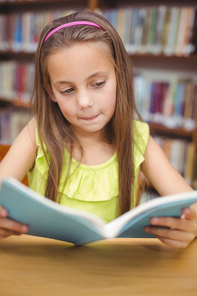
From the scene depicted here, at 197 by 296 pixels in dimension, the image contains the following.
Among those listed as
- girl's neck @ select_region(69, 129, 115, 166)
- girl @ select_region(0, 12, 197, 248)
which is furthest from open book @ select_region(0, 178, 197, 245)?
girl's neck @ select_region(69, 129, 115, 166)

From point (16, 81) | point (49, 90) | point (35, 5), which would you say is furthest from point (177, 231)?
point (35, 5)

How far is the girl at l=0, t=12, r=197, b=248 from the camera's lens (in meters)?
0.77

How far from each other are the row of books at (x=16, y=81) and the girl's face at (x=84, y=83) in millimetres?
1832

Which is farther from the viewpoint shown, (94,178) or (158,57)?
(158,57)

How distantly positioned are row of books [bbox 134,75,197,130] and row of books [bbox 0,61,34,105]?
1025mm

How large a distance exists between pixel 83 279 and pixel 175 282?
150 millimetres

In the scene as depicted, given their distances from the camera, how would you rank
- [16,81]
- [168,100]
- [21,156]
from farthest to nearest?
[16,81] < [168,100] < [21,156]

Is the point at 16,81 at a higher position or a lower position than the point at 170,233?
higher

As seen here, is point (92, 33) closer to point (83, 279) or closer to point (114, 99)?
point (114, 99)

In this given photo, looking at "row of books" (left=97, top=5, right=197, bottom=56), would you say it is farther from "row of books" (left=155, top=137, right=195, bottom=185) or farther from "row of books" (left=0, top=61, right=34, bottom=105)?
"row of books" (left=0, top=61, right=34, bottom=105)

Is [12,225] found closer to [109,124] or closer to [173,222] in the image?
[173,222]

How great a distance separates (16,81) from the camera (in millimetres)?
2627

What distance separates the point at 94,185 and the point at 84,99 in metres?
0.32

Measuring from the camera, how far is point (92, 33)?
78 centimetres
